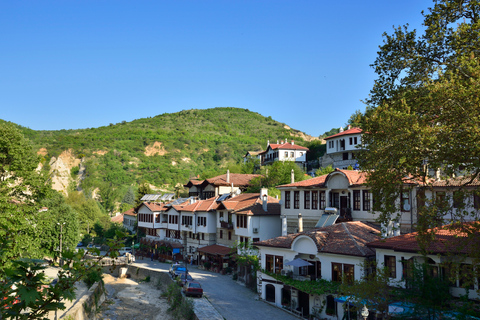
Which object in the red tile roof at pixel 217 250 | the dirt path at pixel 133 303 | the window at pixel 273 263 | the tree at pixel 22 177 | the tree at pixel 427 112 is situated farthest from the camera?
the red tile roof at pixel 217 250

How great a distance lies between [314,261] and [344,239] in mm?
2626

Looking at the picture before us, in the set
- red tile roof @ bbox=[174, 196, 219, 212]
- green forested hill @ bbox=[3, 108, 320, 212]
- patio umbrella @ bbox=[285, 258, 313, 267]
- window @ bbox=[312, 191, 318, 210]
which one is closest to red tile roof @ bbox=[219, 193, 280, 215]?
red tile roof @ bbox=[174, 196, 219, 212]

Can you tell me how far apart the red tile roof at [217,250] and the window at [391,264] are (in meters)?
20.6

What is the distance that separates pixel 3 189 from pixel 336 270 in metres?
22.6

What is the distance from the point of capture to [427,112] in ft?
53.7

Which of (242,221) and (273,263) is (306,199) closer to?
(273,263)

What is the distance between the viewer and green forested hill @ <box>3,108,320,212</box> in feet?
404

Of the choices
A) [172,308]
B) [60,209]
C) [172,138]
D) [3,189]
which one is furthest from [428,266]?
[172,138]

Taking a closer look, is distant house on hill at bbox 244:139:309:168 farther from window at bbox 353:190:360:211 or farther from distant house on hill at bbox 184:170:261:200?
window at bbox 353:190:360:211

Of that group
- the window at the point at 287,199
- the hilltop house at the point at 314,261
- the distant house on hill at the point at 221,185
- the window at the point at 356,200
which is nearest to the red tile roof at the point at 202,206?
→ the distant house on hill at the point at 221,185

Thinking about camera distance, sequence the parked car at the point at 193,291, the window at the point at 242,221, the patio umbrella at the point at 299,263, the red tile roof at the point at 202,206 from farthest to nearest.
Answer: the red tile roof at the point at 202,206 → the window at the point at 242,221 → the parked car at the point at 193,291 → the patio umbrella at the point at 299,263

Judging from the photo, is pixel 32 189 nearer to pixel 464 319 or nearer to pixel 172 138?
pixel 464 319

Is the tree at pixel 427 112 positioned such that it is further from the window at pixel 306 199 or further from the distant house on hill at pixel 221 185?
the distant house on hill at pixel 221 185

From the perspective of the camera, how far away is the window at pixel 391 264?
22.3 meters
